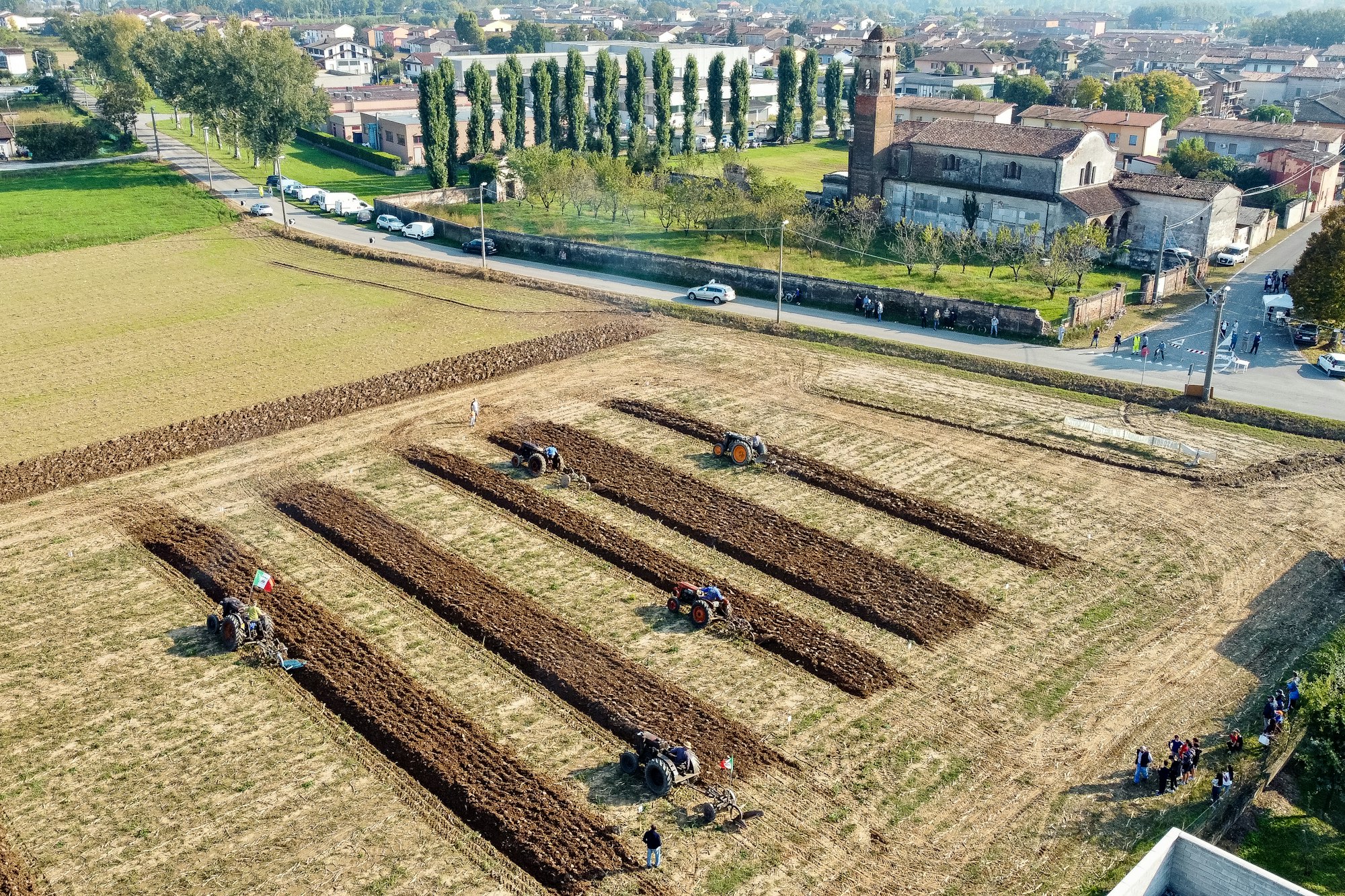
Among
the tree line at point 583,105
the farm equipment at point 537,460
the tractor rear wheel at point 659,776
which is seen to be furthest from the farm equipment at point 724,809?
the tree line at point 583,105

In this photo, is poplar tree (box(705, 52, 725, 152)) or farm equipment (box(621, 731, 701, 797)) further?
poplar tree (box(705, 52, 725, 152))

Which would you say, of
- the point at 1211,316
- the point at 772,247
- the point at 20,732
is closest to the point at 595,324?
the point at 772,247

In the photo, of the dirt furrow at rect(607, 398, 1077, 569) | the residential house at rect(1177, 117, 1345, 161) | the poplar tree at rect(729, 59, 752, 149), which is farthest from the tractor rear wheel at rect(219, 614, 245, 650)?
the poplar tree at rect(729, 59, 752, 149)

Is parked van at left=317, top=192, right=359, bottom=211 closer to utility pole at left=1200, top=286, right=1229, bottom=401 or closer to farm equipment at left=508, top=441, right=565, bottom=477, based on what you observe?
farm equipment at left=508, top=441, right=565, bottom=477

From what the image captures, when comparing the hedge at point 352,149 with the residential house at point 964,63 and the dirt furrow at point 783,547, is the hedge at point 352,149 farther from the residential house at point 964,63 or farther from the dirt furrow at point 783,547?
the residential house at point 964,63

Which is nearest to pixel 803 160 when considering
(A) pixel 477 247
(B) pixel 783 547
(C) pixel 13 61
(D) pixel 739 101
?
(D) pixel 739 101

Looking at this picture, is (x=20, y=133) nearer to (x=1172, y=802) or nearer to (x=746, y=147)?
(x=746, y=147)
